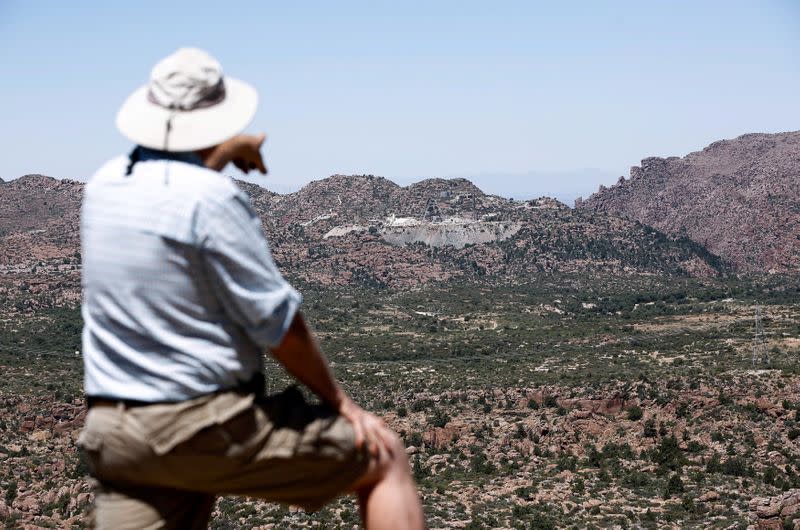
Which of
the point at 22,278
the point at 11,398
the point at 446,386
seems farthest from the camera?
the point at 22,278

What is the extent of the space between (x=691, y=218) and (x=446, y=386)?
354ft

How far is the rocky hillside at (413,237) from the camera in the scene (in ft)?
288

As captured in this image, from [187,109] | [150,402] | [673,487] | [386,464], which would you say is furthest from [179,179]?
[673,487]

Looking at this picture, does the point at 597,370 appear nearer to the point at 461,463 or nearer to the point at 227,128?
the point at 461,463

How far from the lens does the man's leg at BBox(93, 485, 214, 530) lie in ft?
9.94

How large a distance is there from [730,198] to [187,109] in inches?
5404

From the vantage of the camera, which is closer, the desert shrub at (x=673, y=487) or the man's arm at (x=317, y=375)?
the man's arm at (x=317, y=375)

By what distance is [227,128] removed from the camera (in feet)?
9.99

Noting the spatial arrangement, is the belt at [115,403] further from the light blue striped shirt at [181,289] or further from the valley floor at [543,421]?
the valley floor at [543,421]

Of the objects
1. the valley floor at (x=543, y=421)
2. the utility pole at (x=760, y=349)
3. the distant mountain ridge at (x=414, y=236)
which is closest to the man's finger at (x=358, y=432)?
the valley floor at (x=543, y=421)

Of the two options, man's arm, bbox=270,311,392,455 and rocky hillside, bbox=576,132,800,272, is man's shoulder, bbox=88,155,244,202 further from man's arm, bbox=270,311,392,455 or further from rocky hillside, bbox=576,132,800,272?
rocky hillside, bbox=576,132,800,272

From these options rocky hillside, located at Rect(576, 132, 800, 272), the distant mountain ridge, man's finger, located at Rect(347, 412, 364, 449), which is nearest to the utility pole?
man's finger, located at Rect(347, 412, 364, 449)

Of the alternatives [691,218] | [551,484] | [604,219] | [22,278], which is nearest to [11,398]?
[551,484]

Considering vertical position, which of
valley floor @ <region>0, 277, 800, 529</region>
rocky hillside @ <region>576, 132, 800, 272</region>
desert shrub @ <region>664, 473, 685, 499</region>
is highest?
rocky hillside @ <region>576, 132, 800, 272</region>
